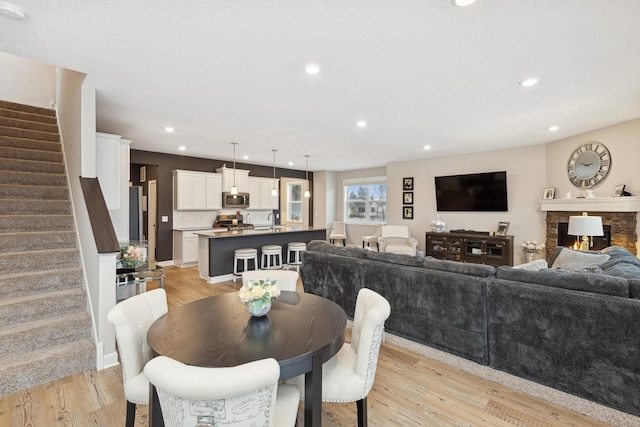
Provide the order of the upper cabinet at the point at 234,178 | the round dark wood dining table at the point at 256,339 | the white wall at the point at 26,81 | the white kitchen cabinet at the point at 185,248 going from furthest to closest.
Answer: the upper cabinet at the point at 234,178 < the white kitchen cabinet at the point at 185,248 < the white wall at the point at 26,81 < the round dark wood dining table at the point at 256,339

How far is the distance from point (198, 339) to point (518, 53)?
301cm

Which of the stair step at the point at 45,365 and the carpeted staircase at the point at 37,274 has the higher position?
the carpeted staircase at the point at 37,274

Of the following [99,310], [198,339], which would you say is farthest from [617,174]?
[99,310]

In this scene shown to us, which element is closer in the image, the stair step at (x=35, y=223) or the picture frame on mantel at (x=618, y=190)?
the stair step at (x=35, y=223)

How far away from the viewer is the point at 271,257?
254 inches

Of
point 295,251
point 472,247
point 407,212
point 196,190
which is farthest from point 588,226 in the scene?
point 196,190

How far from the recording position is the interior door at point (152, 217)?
690 centimetres

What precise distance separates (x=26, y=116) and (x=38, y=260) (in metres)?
3.12

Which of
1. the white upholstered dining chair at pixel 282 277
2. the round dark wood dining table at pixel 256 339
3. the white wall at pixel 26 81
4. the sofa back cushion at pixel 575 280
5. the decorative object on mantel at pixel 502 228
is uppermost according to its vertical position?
the white wall at pixel 26 81

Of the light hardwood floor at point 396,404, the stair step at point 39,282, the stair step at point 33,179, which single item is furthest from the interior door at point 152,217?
the light hardwood floor at point 396,404

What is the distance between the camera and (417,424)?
1.99 m

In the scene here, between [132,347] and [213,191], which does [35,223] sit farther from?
[213,191]

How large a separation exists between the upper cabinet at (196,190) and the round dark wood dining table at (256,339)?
5.37m

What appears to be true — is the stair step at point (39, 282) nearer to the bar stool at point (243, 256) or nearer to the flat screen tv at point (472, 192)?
the bar stool at point (243, 256)
